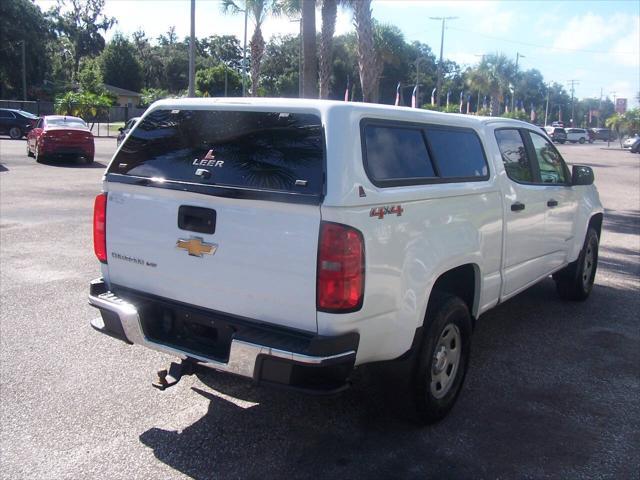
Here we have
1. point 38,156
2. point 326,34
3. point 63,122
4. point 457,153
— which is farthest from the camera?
point 63,122

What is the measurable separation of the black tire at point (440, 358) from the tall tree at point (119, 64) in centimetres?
7819

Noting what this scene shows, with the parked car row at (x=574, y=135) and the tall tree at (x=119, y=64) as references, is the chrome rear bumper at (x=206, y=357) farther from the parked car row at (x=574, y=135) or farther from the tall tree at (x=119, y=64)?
the tall tree at (x=119, y=64)

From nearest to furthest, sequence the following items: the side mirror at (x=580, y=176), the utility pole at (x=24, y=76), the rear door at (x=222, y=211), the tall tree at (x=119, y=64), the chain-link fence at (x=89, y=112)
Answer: the rear door at (x=222, y=211)
the side mirror at (x=580, y=176)
the chain-link fence at (x=89, y=112)
the utility pole at (x=24, y=76)
the tall tree at (x=119, y=64)

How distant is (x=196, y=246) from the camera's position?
372 cm

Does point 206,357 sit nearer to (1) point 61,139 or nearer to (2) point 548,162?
(2) point 548,162

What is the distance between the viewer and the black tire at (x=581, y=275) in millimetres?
6945

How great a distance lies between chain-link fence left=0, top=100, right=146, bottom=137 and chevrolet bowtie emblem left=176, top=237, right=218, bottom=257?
116 feet

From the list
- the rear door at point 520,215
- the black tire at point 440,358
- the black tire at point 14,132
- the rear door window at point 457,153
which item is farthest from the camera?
the black tire at point 14,132

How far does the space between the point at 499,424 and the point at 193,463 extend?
1980mm

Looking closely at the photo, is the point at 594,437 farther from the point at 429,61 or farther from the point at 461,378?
the point at 429,61

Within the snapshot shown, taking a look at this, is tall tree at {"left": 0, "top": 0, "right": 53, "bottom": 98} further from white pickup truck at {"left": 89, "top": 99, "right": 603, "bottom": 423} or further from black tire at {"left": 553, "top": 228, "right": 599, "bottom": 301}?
white pickup truck at {"left": 89, "top": 99, "right": 603, "bottom": 423}

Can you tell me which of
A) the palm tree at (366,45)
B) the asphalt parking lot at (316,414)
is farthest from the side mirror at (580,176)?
the palm tree at (366,45)

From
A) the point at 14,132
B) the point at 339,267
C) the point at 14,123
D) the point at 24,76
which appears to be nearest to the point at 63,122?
the point at 14,123

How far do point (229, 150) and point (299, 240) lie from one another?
2.67 ft
